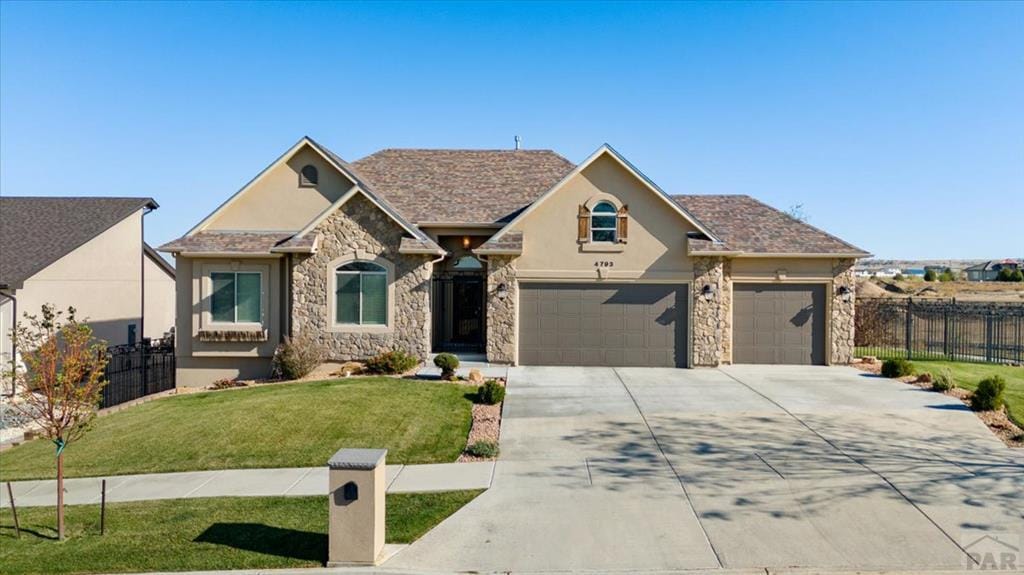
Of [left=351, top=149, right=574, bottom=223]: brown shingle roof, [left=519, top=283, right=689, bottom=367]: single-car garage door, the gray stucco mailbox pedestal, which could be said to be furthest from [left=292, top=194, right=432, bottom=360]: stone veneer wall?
the gray stucco mailbox pedestal

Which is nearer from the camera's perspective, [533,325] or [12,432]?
[12,432]

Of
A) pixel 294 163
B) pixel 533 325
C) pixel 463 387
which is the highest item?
pixel 294 163

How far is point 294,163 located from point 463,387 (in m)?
9.25

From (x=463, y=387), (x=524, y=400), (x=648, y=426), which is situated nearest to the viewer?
(x=648, y=426)

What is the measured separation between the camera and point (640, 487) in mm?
9086

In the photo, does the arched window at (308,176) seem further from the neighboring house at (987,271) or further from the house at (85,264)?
the neighboring house at (987,271)

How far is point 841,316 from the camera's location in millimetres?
19516

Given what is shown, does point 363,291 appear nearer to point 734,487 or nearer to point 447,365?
point 447,365

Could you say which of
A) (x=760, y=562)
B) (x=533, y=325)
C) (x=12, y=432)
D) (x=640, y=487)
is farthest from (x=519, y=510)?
(x=12, y=432)

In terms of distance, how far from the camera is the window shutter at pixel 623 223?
19.0 metres

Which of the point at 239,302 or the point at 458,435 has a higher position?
the point at 239,302

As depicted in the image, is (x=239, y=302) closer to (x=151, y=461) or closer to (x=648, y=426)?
(x=151, y=461)

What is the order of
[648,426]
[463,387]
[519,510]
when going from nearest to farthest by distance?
[519,510] < [648,426] < [463,387]

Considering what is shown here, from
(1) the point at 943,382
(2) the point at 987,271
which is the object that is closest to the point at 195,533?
(1) the point at 943,382
